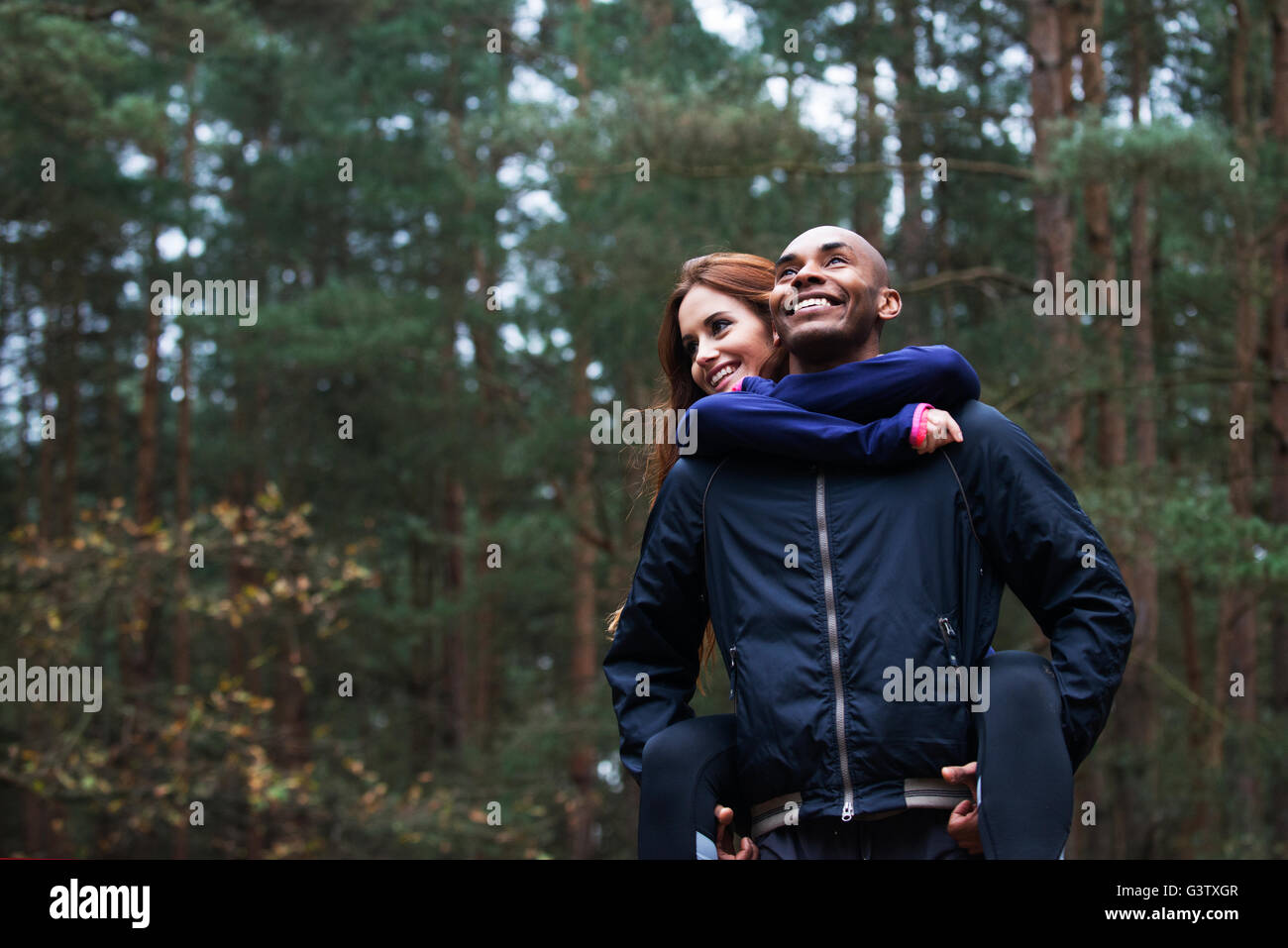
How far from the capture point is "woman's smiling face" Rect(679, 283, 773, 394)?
2826 mm

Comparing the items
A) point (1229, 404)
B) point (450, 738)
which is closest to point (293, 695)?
point (450, 738)

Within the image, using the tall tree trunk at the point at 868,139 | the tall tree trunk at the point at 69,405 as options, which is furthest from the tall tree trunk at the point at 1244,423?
the tall tree trunk at the point at 69,405

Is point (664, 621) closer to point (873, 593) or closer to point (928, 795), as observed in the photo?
point (873, 593)

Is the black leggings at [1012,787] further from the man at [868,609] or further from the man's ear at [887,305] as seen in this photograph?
the man's ear at [887,305]

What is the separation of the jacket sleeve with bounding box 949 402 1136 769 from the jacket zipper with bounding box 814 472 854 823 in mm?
227

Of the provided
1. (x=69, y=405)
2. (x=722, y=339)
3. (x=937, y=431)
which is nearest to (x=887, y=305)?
(x=937, y=431)

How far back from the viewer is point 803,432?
2.12m

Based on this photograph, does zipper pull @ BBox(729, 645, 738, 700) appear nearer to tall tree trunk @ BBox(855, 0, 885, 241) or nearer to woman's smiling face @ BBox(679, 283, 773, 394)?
woman's smiling face @ BBox(679, 283, 773, 394)

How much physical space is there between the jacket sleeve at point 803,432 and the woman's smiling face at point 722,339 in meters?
0.57

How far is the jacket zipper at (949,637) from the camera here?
202 centimetres

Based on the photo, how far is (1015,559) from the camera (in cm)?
209

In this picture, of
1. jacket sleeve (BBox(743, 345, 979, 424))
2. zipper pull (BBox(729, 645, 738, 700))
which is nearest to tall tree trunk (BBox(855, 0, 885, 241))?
jacket sleeve (BBox(743, 345, 979, 424))
